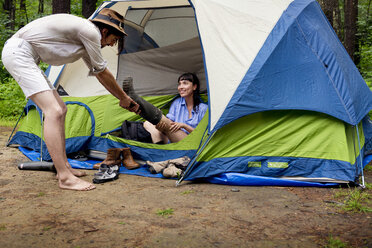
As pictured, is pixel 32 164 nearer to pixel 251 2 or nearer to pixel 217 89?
pixel 217 89

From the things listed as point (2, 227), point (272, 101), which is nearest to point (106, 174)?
point (2, 227)

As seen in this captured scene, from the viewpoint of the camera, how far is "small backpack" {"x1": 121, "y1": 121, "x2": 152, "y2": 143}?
4.16 metres

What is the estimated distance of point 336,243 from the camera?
2.01m

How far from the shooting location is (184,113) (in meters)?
4.36

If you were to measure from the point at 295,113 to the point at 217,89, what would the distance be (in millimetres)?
695

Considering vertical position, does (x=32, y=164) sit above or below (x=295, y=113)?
below

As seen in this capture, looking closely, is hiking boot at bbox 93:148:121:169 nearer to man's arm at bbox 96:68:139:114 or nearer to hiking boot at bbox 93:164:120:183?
hiking boot at bbox 93:164:120:183

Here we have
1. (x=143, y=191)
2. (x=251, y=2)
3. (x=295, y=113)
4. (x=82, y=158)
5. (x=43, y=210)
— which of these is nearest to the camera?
(x=43, y=210)

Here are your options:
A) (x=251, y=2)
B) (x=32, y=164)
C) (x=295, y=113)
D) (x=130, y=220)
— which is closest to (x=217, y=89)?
(x=295, y=113)

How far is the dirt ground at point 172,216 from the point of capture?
2086mm

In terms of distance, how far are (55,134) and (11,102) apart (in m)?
5.01

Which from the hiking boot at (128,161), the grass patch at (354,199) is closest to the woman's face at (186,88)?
the hiking boot at (128,161)

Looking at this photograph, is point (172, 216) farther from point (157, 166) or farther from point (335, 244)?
point (157, 166)

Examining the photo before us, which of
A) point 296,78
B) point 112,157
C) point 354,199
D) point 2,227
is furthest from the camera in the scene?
point 112,157
